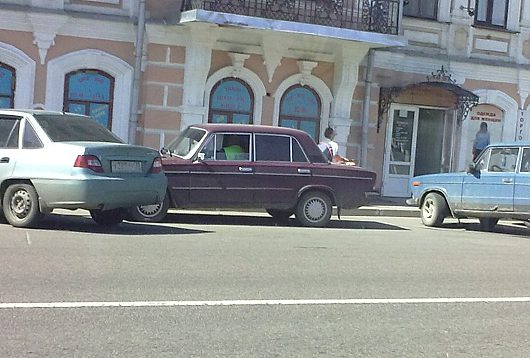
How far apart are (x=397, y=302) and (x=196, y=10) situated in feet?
35.5

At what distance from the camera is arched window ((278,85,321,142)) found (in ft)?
65.0

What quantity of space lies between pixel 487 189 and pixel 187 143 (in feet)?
18.2

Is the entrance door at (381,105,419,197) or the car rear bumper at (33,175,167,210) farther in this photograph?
the entrance door at (381,105,419,197)

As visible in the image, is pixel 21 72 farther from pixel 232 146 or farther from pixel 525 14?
pixel 525 14

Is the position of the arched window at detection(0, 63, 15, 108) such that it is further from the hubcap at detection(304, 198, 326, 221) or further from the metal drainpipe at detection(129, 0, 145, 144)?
the hubcap at detection(304, 198, 326, 221)

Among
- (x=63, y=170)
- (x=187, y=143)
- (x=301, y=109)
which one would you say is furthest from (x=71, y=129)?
(x=301, y=109)

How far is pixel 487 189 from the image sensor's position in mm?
14578

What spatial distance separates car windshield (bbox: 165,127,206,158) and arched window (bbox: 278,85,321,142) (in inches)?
247

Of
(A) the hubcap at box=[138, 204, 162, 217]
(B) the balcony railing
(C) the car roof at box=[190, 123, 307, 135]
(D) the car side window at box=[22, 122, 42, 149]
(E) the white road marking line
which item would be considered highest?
(B) the balcony railing

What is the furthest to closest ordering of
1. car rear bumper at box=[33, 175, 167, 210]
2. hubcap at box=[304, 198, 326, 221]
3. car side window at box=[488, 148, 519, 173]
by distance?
car side window at box=[488, 148, 519, 173] → hubcap at box=[304, 198, 326, 221] → car rear bumper at box=[33, 175, 167, 210]

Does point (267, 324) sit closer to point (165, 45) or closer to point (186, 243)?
point (186, 243)

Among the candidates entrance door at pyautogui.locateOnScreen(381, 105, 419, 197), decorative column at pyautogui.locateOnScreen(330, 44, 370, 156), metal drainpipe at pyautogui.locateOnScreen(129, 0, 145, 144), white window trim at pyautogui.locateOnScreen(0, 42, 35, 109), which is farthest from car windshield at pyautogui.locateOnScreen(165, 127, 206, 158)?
entrance door at pyautogui.locateOnScreen(381, 105, 419, 197)

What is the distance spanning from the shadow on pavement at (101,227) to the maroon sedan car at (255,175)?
1.48 feet

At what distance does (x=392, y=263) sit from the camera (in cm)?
1016
